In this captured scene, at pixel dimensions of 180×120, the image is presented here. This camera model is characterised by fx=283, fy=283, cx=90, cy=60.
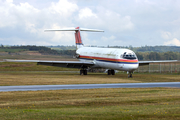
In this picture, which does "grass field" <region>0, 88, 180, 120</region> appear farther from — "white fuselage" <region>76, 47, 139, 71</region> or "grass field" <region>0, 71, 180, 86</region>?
"white fuselage" <region>76, 47, 139, 71</region>

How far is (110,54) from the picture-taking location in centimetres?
4400

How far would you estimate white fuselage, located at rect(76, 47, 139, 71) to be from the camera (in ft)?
132

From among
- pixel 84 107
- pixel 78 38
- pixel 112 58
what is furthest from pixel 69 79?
pixel 78 38

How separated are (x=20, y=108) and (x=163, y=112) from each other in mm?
7837

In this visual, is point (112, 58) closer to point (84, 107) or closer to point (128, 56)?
point (128, 56)

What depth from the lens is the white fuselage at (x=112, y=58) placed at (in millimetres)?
40375

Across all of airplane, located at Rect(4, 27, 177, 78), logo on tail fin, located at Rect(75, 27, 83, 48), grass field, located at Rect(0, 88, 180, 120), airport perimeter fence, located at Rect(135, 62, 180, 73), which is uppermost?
logo on tail fin, located at Rect(75, 27, 83, 48)

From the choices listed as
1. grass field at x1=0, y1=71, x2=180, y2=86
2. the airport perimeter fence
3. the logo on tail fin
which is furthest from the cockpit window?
the logo on tail fin

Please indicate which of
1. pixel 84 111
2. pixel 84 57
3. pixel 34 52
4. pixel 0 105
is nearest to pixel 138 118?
pixel 84 111

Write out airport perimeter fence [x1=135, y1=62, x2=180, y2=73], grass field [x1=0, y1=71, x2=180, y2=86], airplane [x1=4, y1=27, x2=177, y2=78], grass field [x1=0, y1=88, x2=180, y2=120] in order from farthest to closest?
airport perimeter fence [x1=135, y1=62, x2=180, y2=73] < airplane [x1=4, y1=27, x2=177, y2=78] < grass field [x1=0, y1=71, x2=180, y2=86] < grass field [x1=0, y1=88, x2=180, y2=120]

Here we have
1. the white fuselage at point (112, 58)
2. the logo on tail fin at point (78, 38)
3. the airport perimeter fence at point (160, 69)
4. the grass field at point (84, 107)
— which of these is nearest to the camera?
the grass field at point (84, 107)

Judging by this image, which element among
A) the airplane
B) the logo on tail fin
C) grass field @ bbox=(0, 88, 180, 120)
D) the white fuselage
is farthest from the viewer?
the logo on tail fin

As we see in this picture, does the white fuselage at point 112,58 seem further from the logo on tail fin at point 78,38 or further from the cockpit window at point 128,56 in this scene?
the logo on tail fin at point 78,38

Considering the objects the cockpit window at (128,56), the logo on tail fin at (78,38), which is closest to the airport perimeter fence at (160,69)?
the cockpit window at (128,56)
